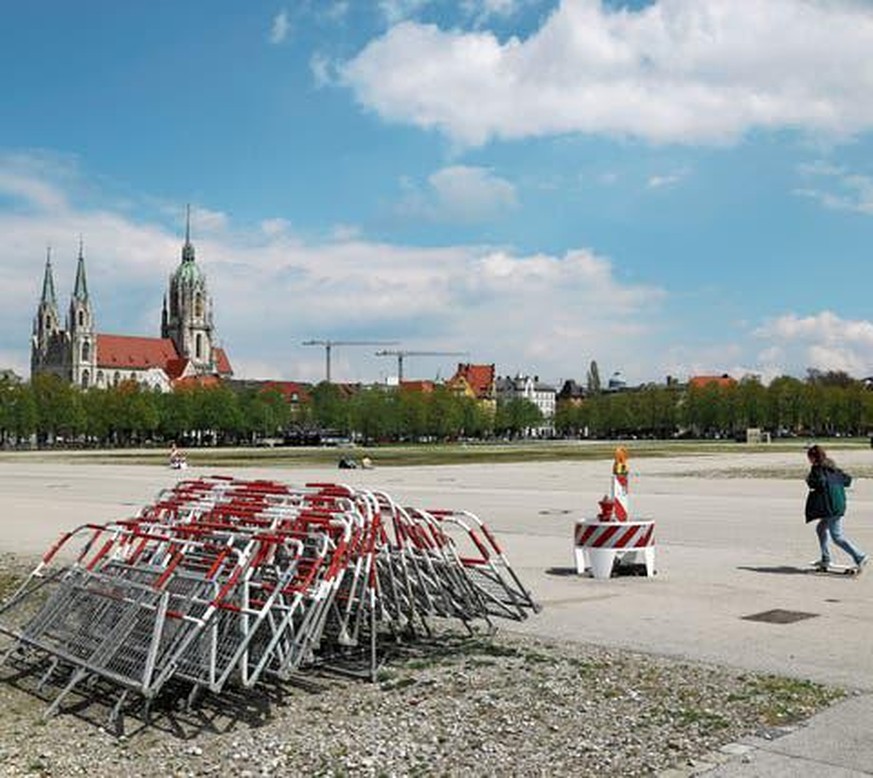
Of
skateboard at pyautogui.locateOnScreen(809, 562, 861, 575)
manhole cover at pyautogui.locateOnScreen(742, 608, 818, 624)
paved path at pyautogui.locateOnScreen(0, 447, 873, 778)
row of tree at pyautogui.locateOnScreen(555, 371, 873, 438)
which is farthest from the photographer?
row of tree at pyautogui.locateOnScreen(555, 371, 873, 438)

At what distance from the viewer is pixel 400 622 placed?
1087 centimetres

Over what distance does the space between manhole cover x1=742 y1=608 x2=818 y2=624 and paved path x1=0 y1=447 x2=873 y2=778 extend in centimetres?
12

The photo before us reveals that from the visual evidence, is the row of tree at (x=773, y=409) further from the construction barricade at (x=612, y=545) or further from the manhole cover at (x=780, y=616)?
the manhole cover at (x=780, y=616)

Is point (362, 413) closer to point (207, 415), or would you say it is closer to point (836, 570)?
point (207, 415)

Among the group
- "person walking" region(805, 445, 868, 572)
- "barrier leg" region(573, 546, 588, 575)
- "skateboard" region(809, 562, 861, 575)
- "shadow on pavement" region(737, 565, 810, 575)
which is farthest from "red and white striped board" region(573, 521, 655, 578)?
"person walking" region(805, 445, 868, 572)

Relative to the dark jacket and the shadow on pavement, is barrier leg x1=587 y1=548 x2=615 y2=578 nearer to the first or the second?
the shadow on pavement

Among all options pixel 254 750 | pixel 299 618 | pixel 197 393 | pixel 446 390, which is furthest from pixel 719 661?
pixel 446 390

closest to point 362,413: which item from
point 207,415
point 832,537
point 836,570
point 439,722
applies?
point 207,415

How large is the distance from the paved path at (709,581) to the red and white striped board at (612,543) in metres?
0.33

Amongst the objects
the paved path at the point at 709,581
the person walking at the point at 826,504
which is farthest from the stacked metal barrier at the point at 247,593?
the person walking at the point at 826,504

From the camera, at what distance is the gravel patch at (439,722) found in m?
7.18

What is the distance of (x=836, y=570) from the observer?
16.1 meters

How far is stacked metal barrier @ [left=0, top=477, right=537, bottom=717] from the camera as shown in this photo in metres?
8.52

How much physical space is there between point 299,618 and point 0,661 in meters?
2.95
